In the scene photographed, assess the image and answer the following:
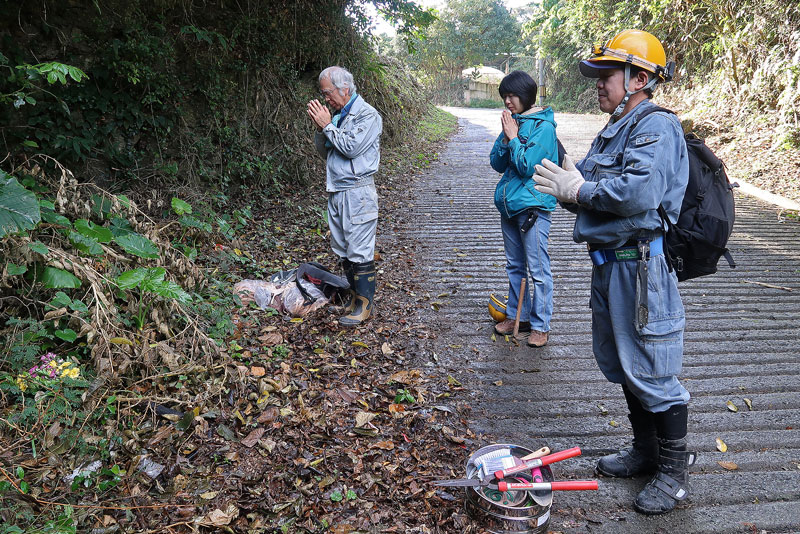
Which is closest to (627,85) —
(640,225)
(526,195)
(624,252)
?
(640,225)

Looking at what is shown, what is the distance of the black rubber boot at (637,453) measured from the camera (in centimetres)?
292

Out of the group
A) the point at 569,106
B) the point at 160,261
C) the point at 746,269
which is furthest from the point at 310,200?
the point at 569,106

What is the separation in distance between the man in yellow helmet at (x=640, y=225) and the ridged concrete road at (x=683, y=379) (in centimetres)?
→ 34

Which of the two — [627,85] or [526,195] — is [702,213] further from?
[526,195]

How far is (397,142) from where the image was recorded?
12.9 m

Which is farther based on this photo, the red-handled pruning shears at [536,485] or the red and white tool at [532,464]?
the red and white tool at [532,464]

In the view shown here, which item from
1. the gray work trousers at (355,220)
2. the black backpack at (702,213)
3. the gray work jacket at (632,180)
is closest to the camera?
the gray work jacket at (632,180)

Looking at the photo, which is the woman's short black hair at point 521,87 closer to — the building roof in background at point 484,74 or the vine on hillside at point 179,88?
the vine on hillside at point 179,88

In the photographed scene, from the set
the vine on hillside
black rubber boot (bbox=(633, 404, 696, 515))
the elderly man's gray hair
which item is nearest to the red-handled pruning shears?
black rubber boot (bbox=(633, 404, 696, 515))

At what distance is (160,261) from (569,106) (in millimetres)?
24731

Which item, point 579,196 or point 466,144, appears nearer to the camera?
point 579,196

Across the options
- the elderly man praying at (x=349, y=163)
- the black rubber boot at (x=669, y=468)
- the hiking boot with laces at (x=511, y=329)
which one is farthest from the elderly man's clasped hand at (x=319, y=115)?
the black rubber boot at (x=669, y=468)

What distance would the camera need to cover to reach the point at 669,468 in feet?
9.04

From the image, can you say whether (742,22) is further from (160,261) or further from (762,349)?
(160,261)
